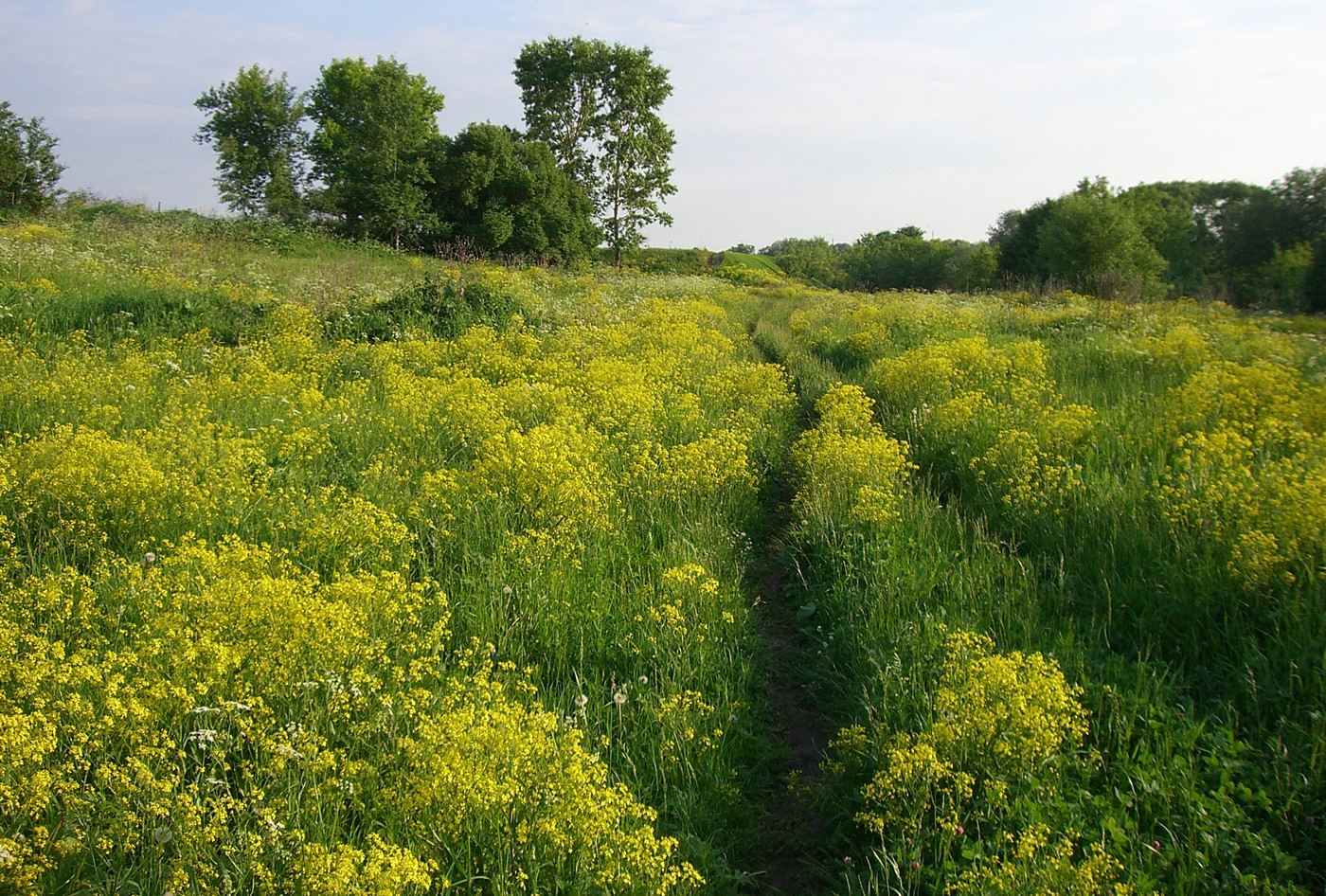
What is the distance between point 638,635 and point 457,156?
1235 inches

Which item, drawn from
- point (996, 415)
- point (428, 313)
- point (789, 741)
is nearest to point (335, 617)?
point (789, 741)

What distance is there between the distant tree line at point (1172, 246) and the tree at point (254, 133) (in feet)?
131

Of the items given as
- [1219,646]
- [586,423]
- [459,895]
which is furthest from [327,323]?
[1219,646]

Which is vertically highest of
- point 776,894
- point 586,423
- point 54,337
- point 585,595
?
point 54,337

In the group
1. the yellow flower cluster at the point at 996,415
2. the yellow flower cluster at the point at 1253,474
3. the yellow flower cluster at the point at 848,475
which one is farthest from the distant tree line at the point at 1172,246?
the yellow flower cluster at the point at 848,475

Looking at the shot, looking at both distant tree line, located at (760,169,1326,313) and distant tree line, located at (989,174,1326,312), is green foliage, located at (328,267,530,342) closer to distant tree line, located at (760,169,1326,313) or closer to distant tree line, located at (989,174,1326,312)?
distant tree line, located at (760,169,1326,313)

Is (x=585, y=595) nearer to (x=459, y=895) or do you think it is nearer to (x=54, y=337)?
(x=459, y=895)

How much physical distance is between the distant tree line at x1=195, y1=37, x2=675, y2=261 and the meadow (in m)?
20.5

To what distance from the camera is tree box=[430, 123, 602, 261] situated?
3070 centimetres

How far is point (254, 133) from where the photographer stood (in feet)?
173

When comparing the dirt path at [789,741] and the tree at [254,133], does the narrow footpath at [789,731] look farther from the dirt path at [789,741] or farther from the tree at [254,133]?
the tree at [254,133]

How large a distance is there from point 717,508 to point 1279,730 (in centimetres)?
359

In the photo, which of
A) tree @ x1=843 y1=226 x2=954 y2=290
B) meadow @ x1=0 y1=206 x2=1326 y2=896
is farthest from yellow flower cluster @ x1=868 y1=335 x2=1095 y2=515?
tree @ x1=843 y1=226 x2=954 y2=290

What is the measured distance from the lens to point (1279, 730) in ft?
10.1
